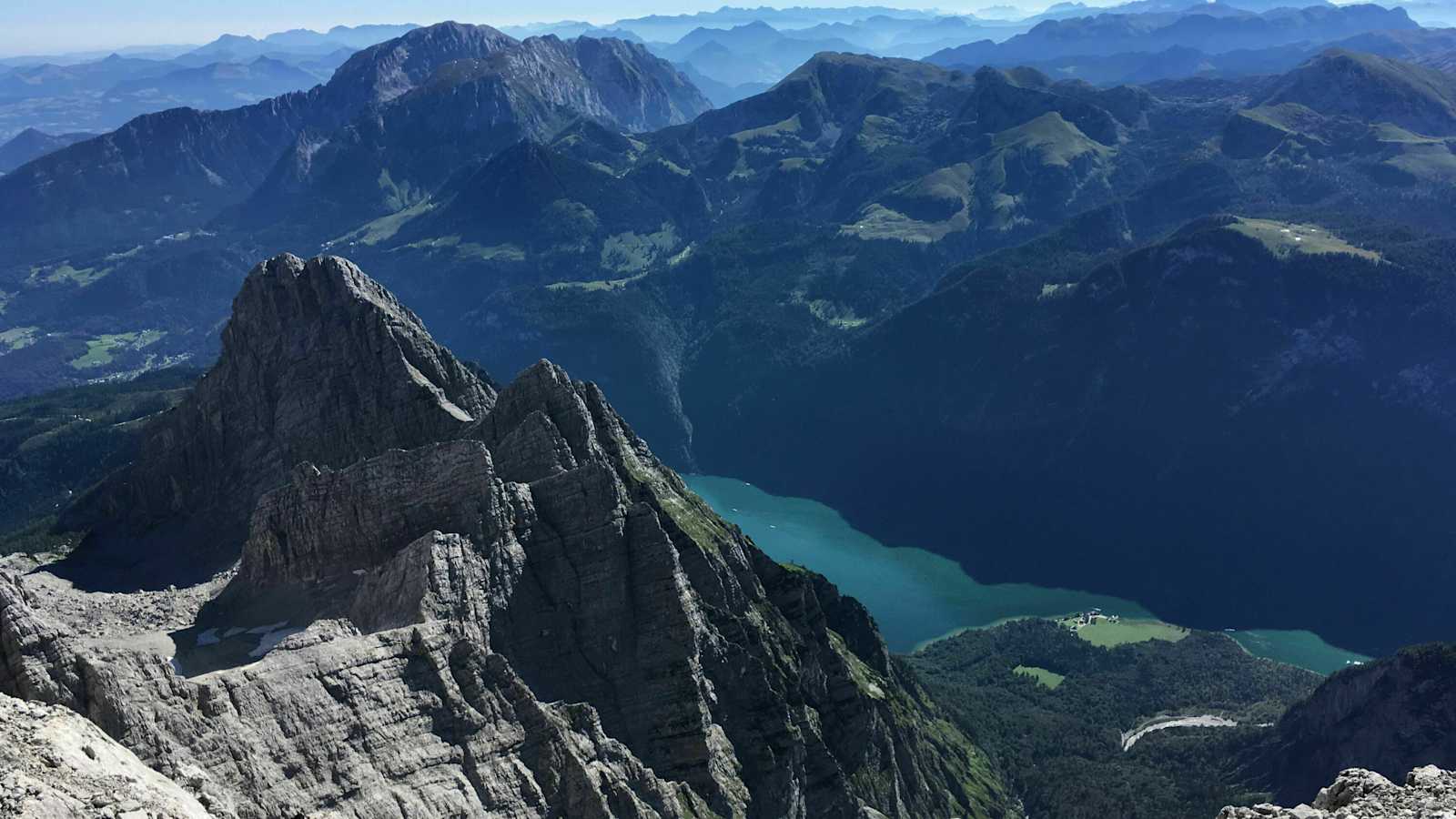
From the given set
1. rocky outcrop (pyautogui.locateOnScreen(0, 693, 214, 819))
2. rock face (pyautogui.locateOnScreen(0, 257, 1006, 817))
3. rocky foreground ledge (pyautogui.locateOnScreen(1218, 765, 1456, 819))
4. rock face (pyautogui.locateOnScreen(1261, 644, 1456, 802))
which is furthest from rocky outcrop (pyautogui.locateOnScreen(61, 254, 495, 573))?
rock face (pyautogui.locateOnScreen(1261, 644, 1456, 802))

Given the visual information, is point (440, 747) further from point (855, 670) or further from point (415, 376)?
point (855, 670)

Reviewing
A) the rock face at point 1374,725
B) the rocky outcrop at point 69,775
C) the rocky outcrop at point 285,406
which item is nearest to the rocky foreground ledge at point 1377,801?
the rocky outcrop at point 69,775

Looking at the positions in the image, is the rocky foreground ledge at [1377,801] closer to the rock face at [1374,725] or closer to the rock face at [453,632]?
the rock face at [453,632]

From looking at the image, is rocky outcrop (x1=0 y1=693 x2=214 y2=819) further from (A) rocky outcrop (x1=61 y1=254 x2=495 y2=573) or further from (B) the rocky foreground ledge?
(A) rocky outcrop (x1=61 y1=254 x2=495 y2=573)

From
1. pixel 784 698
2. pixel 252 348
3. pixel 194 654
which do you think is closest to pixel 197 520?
pixel 252 348

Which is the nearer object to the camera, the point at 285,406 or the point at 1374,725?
the point at 285,406

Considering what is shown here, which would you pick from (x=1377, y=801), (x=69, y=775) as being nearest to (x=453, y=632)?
(x=69, y=775)

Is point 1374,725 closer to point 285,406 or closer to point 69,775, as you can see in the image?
point 285,406
